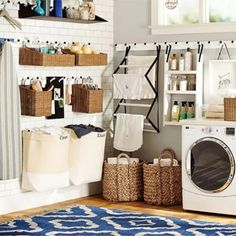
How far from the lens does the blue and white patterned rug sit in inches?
217

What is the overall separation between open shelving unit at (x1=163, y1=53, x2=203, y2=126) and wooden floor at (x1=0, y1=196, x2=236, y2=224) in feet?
2.91

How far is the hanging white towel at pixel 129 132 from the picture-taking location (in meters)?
7.17

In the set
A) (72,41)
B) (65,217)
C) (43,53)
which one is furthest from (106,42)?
(65,217)

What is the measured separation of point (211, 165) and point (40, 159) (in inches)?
63.6

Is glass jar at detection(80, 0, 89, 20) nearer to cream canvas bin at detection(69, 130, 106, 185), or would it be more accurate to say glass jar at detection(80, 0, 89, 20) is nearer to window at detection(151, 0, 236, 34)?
window at detection(151, 0, 236, 34)

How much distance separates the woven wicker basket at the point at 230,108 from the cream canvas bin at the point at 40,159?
159 cm

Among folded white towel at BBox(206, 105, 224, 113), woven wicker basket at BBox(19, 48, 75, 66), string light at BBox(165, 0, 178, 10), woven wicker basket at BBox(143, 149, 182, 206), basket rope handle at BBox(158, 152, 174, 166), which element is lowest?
woven wicker basket at BBox(143, 149, 182, 206)

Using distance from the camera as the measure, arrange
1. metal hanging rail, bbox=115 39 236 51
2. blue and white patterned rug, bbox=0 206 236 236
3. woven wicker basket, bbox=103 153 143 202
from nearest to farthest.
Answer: blue and white patterned rug, bbox=0 206 236 236 < metal hanging rail, bbox=115 39 236 51 < woven wicker basket, bbox=103 153 143 202

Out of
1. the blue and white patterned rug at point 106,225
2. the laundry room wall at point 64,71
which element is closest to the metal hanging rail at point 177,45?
the laundry room wall at point 64,71

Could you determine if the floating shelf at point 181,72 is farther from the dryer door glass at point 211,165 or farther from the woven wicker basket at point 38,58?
the woven wicker basket at point 38,58

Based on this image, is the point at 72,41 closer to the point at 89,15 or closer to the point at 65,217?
the point at 89,15

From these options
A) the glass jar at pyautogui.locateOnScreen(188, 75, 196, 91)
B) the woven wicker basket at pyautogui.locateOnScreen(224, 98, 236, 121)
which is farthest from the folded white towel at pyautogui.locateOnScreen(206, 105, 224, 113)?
the glass jar at pyautogui.locateOnScreen(188, 75, 196, 91)

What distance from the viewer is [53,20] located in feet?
22.1

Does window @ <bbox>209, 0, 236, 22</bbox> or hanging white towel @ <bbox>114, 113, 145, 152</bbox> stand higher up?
window @ <bbox>209, 0, 236, 22</bbox>
